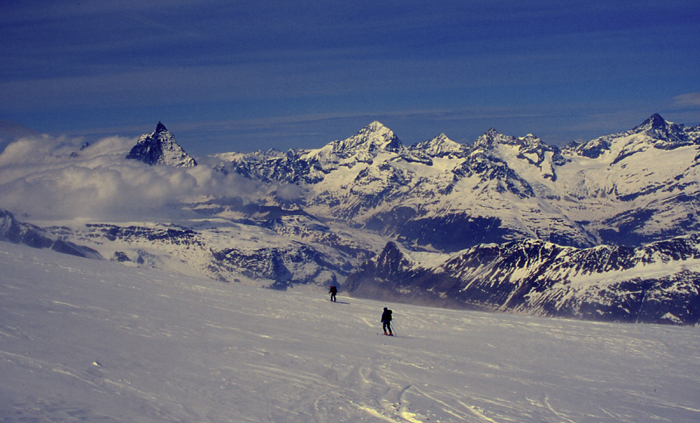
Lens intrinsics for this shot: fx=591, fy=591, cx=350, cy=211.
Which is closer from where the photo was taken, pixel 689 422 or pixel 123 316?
pixel 689 422

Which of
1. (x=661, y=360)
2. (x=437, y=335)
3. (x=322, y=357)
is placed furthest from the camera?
(x=437, y=335)

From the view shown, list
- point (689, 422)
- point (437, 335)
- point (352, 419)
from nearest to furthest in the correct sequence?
point (352, 419) < point (689, 422) < point (437, 335)

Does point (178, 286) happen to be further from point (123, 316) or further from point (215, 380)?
point (215, 380)

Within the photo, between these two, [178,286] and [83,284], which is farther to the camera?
[178,286]

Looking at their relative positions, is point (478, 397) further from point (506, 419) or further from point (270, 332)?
point (270, 332)

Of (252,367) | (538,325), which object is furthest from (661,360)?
(252,367)

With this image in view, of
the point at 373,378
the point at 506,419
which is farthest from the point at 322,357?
the point at 506,419
